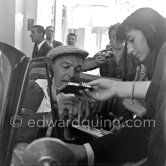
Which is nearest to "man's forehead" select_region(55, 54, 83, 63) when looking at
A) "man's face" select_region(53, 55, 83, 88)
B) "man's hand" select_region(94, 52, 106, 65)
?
"man's face" select_region(53, 55, 83, 88)

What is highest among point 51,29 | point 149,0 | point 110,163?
point 149,0

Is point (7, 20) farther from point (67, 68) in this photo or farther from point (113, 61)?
point (113, 61)

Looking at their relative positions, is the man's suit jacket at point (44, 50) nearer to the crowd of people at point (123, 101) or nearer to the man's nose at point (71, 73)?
the crowd of people at point (123, 101)

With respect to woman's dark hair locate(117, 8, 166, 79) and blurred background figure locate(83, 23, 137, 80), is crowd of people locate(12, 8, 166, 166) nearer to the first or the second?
woman's dark hair locate(117, 8, 166, 79)

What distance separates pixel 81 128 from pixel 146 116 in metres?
0.26

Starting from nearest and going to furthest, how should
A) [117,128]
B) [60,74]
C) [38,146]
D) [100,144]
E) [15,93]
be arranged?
[38,146], [15,93], [100,144], [117,128], [60,74]

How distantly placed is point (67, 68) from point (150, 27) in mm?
403

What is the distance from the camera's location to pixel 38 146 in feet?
1.82

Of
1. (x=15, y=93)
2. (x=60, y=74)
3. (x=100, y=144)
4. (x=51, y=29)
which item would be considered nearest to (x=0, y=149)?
(x=15, y=93)

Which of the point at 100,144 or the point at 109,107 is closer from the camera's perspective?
the point at 100,144

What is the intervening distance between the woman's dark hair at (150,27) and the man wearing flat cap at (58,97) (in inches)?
11.0

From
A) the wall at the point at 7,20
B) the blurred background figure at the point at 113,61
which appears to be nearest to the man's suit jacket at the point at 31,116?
the wall at the point at 7,20

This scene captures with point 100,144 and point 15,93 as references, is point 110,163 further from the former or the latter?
point 15,93

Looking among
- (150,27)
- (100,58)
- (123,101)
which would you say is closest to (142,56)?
(150,27)
